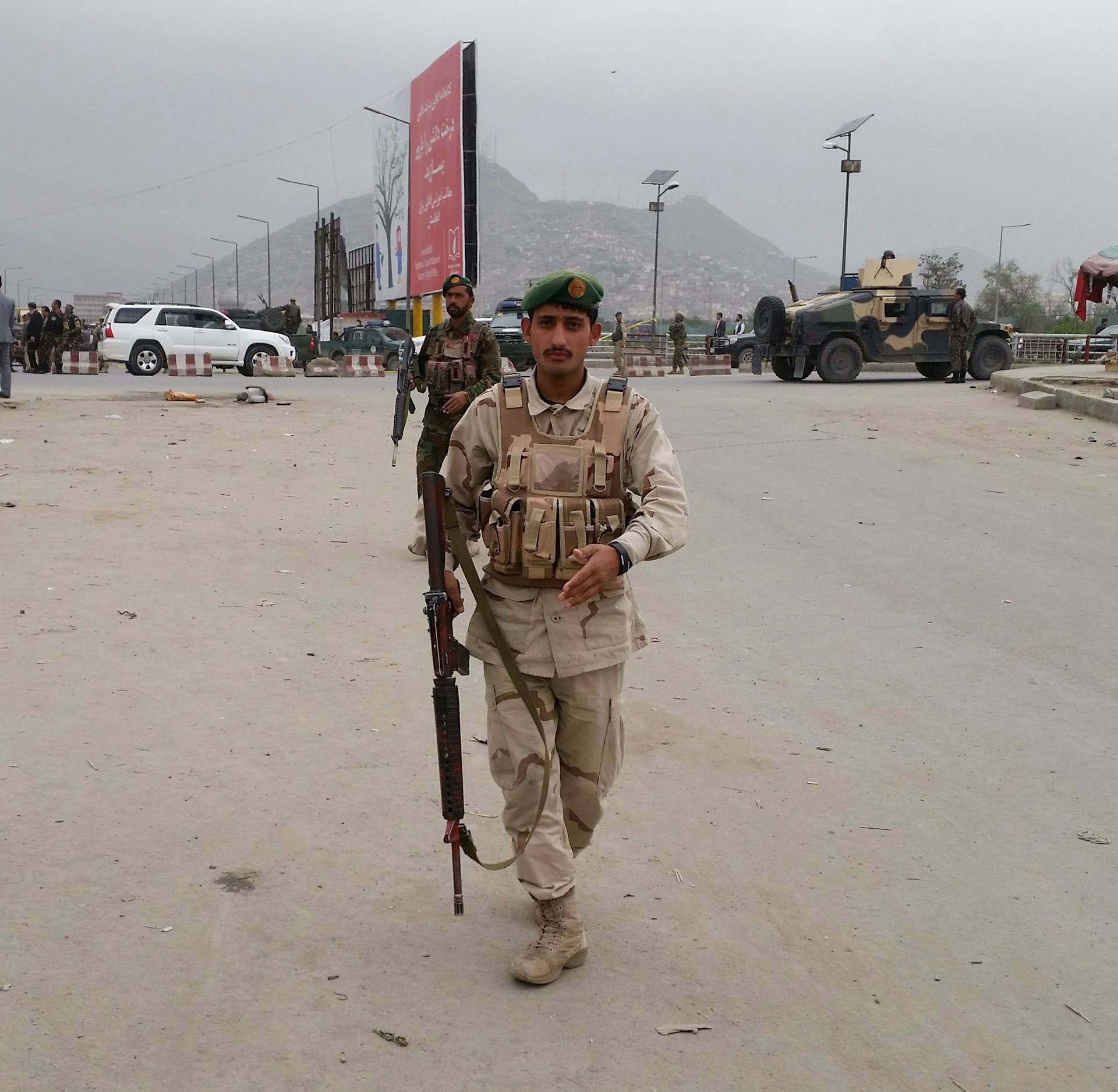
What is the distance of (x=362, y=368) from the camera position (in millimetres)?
31516

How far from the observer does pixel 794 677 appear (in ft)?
18.0

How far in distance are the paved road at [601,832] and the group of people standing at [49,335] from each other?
19.9 m

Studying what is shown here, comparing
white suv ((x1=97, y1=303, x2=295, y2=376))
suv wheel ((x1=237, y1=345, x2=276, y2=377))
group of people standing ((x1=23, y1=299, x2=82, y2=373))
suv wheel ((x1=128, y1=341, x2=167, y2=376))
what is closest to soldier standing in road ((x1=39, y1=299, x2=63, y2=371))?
group of people standing ((x1=23, y1=299, x2=82, y2=373))

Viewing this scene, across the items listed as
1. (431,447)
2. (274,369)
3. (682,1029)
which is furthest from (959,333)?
(682,1029)

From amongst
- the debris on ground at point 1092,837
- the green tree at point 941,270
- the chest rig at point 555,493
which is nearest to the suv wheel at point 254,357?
the debris on ground at point 1092,837

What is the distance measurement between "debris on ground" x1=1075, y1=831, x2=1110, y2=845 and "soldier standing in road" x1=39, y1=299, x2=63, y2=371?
25.7 m

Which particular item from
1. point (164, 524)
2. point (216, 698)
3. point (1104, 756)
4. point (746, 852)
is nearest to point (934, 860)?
point (746, 852)

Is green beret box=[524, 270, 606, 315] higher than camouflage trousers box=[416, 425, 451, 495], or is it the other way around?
green beret box=[524, 270, 606, 315]

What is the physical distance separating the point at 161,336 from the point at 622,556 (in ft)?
84.2

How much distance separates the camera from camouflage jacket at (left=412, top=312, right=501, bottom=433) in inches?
283

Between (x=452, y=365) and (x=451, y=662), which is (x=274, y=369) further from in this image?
(x=451, y=662)

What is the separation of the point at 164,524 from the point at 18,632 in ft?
9.50

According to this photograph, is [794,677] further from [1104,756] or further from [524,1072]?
[524,1072]

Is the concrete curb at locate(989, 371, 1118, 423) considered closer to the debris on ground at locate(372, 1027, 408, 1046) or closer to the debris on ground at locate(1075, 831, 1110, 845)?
the debris on ground at locate(1075, 831, 1110, 845)
